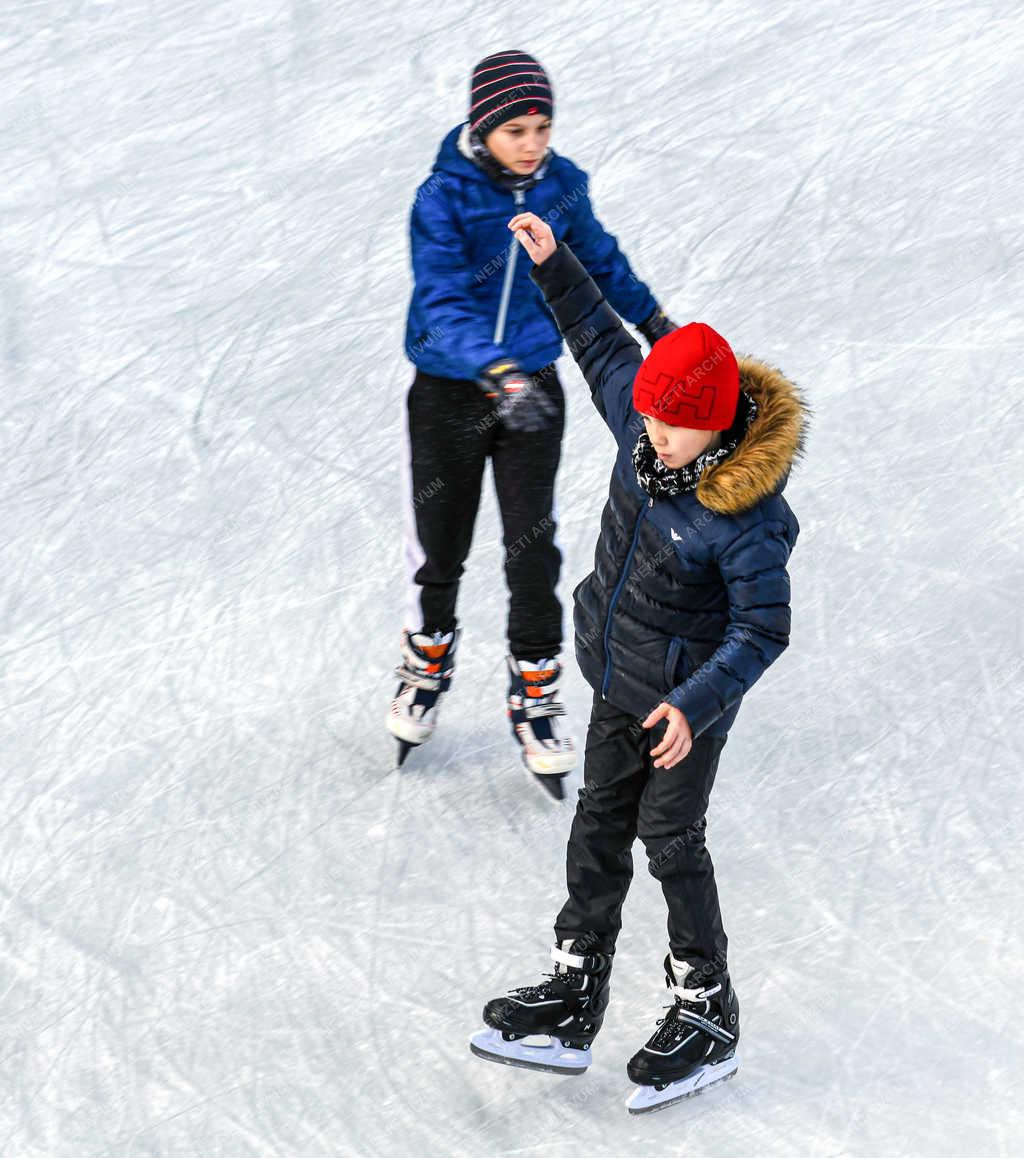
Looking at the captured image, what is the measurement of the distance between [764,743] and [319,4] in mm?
4521

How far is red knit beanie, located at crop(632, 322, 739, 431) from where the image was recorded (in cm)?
299

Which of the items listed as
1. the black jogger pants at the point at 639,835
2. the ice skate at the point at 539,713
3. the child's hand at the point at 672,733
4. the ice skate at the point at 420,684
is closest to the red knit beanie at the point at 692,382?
the child's hand at the point at 672,733

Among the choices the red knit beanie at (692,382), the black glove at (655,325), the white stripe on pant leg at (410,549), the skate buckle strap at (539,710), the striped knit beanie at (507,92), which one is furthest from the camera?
the skate buckle strap at (539,710)

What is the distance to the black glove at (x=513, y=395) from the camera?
3355 millimetres

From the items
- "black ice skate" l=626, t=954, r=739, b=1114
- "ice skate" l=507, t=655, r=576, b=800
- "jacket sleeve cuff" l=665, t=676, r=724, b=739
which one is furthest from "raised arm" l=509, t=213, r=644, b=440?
"black ice skate" l=626, t=954, r=739, b=1114

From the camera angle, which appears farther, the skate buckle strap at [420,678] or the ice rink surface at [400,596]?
the skate buckle strap at [420,678]

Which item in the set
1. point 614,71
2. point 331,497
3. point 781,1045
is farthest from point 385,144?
point 781,1045

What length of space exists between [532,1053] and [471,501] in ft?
4.50

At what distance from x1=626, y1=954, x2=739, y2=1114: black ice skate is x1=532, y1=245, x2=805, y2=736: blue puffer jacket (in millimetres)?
559

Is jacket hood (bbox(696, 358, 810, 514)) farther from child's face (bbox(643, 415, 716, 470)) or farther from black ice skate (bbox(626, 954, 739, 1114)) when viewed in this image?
black ice skate (bbox(626, 954, 739, 1114))

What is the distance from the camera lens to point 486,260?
385cm

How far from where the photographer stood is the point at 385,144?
6574 mm

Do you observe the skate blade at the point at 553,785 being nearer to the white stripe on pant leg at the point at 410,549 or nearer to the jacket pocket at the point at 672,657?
the white stripe on pant leg at the point at 410,549

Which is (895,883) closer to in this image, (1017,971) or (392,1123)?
(1017,971)
